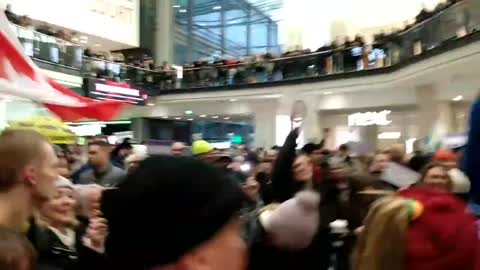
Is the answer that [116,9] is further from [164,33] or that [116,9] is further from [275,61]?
[275,61]

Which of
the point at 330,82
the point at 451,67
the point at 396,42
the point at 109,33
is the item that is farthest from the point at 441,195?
the point at 109,33

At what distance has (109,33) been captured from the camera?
28.9m

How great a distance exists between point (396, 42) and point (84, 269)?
17.4m

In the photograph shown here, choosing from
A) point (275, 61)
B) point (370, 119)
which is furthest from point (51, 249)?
point (275, 61)

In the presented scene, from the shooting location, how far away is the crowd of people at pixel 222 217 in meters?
1.11

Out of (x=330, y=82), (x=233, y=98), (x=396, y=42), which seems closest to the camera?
(x=396, y=42)

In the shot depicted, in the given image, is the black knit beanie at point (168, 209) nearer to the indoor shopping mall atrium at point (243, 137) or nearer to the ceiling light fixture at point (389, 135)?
the indoor shopping mall atrium at point (243, 137)

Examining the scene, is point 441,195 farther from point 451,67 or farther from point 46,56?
point 46,56

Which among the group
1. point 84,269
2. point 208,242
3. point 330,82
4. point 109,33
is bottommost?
point 84,269

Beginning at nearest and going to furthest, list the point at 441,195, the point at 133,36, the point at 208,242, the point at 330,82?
1. the point at 208,242
2. the point at 441,195
3. the point at 330,82
4. the point at 133,36

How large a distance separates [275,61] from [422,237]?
2153 cm

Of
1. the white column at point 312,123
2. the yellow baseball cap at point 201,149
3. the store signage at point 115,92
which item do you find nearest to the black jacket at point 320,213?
the yellow baseball cap at point 201,149

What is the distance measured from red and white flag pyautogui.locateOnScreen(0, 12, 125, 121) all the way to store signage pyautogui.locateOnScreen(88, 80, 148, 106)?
560 inches

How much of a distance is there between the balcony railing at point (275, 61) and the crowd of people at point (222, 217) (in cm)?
1059
